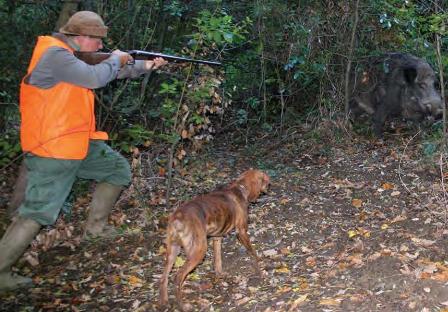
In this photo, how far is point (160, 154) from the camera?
29.3 ft

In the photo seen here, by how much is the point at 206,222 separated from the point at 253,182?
95 cm

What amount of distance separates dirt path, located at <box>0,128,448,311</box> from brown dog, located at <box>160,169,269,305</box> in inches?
16.0

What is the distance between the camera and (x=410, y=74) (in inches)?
447

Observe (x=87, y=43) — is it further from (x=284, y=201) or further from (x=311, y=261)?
(x=284, y=201)

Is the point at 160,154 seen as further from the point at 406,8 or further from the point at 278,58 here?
the point at 406,8

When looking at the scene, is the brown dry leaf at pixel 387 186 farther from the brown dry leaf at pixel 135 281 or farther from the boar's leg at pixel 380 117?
the brown dry leaf at pixel 135 281

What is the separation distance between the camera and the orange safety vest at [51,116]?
5.77m

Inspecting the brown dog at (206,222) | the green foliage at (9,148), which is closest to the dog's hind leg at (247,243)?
the brown dog at (206,222)

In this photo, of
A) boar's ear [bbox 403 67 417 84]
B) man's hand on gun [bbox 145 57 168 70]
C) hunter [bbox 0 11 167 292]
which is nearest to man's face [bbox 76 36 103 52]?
hunter [bbox 0 11 167 292]

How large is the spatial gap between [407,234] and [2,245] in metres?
4.37

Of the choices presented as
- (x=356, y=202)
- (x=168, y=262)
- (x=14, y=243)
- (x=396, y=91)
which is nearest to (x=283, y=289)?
(x=168, y=262)

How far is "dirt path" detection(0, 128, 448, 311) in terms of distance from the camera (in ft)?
17.5

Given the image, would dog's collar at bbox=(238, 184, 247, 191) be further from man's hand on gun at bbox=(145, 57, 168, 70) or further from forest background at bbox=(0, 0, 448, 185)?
man's hand on gun at bbox=(145, 57, 168, 70)

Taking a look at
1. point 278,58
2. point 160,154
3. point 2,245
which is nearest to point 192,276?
point 2,245
